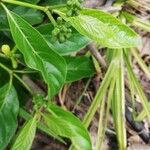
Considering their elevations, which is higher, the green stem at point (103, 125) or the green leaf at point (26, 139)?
the green leaf at point (26, 139)

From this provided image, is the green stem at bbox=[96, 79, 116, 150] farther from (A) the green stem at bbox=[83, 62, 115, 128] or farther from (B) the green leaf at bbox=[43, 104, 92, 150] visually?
(B) the green leaf at bbox=[43, 104, 92, 150]

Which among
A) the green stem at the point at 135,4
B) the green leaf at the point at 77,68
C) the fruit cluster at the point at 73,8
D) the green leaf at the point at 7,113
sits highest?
the fruit cluster at the point at 73,8

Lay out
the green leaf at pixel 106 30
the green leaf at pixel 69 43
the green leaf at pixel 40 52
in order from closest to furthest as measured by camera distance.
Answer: the green leaf at pixel 106 30
the green leaf at pixel 40 52
the green leaf at pixel 69 43

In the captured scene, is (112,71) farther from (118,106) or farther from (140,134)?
(140,134)

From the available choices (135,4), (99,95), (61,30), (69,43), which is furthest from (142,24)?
(61,30)

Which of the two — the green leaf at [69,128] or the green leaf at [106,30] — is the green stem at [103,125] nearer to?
the green leaf at [69,128]

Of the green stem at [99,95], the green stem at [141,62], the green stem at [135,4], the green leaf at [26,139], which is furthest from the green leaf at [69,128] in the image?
the green stem at [135,4]

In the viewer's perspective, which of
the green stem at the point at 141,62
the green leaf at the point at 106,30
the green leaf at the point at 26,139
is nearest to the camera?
the green leaf at the point at 106,30
